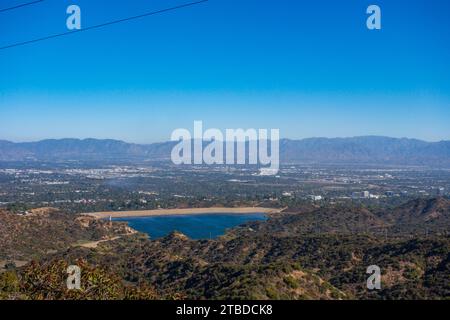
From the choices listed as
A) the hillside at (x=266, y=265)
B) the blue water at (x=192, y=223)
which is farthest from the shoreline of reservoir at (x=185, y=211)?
the hillside at (x=266, y=265)

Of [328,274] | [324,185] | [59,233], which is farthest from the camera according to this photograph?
[324,185]

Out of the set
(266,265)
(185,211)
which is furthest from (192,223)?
(266,265)

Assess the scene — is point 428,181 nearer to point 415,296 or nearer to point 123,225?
point 123,225

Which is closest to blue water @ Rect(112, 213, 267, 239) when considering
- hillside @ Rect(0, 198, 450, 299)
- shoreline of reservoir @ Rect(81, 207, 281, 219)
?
shoreline of reservoir @ Rect(81, 207, 281, 219)

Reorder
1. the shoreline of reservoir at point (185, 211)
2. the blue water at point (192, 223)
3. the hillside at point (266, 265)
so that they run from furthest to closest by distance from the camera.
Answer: the shoreline of reservoir at point (185, 211), the blue water at point (192, 223), the hillside at point (266, 265)

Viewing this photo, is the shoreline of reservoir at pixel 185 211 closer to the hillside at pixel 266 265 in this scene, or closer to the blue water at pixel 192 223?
the blue water at pixel 192 223

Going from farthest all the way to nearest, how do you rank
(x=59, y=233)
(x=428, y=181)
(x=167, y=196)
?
1. (x=428, y=181)
2. (x=167, y=196)
3. (x=59, y=233)

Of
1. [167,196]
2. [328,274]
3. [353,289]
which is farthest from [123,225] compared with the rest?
[167,196]

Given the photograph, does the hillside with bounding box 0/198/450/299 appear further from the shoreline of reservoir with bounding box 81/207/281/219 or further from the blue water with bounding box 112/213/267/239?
the shoreline of reservoir with bounding box 81/207/281/219

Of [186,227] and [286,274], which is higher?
[286,274]
